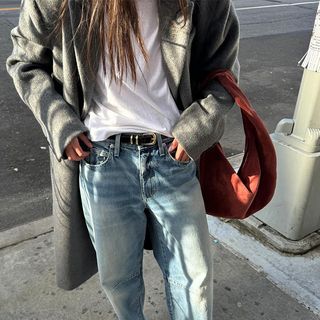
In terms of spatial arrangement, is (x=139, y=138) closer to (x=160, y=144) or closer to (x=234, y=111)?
(x=160, y=144)

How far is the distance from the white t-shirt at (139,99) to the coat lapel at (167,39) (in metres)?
0.03

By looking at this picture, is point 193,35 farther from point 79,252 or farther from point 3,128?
point 3,128

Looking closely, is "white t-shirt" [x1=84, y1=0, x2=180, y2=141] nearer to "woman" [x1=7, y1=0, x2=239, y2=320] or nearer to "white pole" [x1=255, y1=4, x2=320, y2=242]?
"woman" [x1=7, y1=0, x2=239, y2=320]

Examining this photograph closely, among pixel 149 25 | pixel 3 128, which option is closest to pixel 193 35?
pixel 149 25

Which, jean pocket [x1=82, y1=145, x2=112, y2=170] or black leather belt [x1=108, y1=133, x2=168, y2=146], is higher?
black leather belt [x1=108, y1=133, x2=168, y2=146]

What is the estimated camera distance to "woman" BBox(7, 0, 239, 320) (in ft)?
4.95

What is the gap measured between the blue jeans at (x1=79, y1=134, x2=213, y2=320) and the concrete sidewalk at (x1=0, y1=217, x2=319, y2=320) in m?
0.56

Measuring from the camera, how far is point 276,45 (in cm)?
838

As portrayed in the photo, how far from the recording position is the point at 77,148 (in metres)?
1.59

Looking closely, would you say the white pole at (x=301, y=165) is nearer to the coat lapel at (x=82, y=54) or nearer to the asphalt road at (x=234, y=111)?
the coat lapel at (x=82, y=54)

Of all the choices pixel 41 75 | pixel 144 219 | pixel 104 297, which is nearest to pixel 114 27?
pixel 41 75

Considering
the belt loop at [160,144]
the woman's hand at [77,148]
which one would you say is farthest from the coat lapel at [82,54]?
the belt loop at [160,144]

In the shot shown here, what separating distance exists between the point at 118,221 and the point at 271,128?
11.6 feet

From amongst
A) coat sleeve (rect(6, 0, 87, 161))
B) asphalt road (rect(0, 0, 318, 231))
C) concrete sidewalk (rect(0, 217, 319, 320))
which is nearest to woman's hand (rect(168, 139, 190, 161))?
coat sleeve (rect(6, 0, 87, 161))
